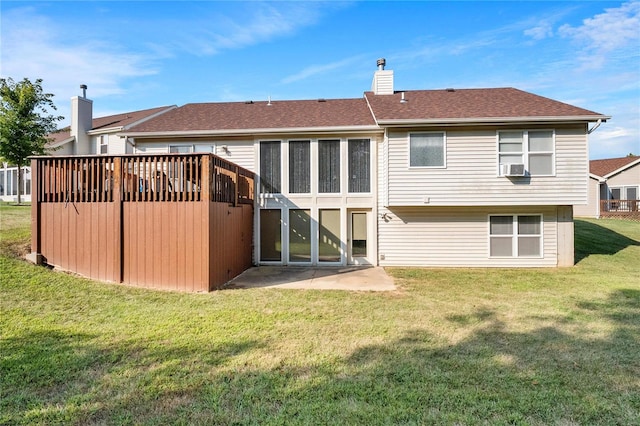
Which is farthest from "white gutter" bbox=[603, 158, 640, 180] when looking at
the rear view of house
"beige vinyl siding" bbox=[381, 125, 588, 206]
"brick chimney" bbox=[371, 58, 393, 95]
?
"brick chimney" bbox=[371, 58, 393, 95]

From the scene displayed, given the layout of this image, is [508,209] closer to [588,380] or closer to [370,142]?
[370,142]

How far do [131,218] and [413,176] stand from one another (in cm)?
735

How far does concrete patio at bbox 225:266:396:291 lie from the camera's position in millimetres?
7395

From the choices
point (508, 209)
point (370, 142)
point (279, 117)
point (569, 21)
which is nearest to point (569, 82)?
point (569, 21)

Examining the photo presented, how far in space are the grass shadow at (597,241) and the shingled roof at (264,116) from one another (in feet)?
28.7

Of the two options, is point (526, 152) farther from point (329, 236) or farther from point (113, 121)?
point (113, 121)

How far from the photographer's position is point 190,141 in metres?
10.7

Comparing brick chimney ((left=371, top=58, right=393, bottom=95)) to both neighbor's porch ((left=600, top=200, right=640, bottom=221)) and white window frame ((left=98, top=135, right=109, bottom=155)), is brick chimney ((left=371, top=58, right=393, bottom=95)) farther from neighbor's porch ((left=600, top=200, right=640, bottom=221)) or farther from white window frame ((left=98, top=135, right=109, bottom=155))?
neighbor's porch ((left=600, top=200, right=640, bottom=221))

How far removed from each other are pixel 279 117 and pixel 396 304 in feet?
25.8

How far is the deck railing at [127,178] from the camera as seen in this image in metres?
6.91

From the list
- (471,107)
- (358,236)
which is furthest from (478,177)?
(358,236)

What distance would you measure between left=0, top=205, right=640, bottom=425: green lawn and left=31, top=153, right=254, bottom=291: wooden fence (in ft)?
1.94

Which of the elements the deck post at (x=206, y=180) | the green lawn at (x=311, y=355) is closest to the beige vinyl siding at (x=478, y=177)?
the green lawn at (x=311, y=355)

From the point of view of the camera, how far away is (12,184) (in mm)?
21734
